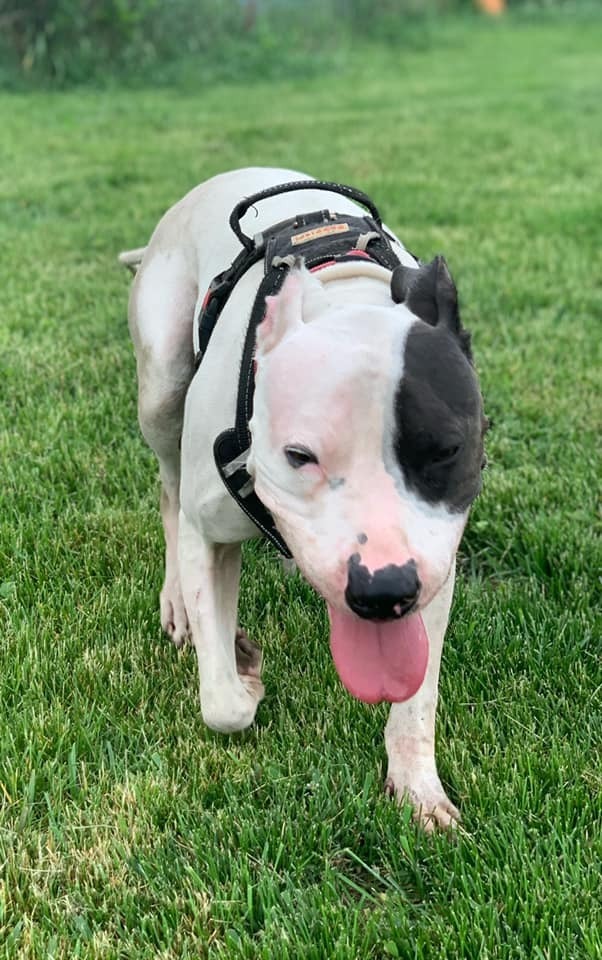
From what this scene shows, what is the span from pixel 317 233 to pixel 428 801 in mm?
1358

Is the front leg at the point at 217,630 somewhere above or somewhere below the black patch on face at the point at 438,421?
below

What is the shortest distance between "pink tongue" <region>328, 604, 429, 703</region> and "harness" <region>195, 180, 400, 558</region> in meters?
0.34

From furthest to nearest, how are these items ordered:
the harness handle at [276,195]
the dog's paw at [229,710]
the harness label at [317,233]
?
the harness handle at [276,195]
the harness label at [317,233]
the dog's paw at [229,710]

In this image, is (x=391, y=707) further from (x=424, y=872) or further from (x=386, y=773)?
(x=424, y=872)

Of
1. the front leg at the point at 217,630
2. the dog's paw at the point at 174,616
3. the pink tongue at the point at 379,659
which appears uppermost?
the pink tongue at the point at 379,659

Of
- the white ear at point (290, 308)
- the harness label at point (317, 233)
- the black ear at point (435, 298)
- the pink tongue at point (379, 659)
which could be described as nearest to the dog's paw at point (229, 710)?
the pink tongue at point (379, 659)

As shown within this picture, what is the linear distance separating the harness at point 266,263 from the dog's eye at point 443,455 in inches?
18.3

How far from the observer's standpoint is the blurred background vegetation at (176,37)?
11.8 m

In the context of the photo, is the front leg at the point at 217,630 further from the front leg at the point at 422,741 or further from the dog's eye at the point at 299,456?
the dog's eye at the point at 299,456

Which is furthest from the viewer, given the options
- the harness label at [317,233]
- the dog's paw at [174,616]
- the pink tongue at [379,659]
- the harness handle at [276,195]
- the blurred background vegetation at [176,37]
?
the blurred background vegetation at [176,37]

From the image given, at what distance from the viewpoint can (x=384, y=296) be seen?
2.15 m

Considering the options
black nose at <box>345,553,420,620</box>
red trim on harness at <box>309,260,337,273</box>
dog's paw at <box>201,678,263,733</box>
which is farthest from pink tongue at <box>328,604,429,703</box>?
red trim on harness at <box>309,260,337,273</box>

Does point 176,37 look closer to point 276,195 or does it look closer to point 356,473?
point 276,195

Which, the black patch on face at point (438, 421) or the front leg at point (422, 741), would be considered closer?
the black patch on face at point (438, 421)
